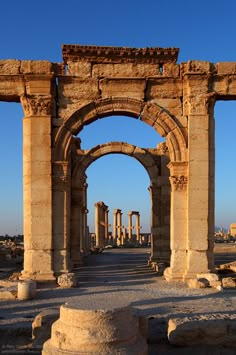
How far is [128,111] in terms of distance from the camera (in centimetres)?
1466

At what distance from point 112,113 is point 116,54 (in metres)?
2.00

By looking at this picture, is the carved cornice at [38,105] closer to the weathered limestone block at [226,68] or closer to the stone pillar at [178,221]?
the stone pillar at [178,221]

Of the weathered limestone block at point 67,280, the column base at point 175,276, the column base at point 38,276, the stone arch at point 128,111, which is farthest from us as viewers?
the stone arch at point 128,111

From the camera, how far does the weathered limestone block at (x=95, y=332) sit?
5.49m

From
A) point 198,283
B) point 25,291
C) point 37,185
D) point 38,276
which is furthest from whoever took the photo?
point 37,185

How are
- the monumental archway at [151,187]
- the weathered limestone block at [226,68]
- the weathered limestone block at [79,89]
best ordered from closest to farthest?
the weathered limestone block at [226,68], the weathered limestone block at [79,89], the monumental archway at [151,187]

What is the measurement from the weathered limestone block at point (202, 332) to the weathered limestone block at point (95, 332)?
156cm

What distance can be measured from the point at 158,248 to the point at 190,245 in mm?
5641

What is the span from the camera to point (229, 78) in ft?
47.1

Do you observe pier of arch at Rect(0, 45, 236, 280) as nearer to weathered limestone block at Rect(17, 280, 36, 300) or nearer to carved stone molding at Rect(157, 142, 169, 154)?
weathered limestone block at Rect(17, 280, 36, 300)

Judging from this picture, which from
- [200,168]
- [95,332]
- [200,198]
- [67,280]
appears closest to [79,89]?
[200,168]

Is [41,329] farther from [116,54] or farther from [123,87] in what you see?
[116,54]

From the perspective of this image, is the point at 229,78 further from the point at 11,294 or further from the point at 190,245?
the point at 11,294

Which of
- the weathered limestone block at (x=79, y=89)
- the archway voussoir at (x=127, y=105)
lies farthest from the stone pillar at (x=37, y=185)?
the archway voussoir at (x=127, y=105)
